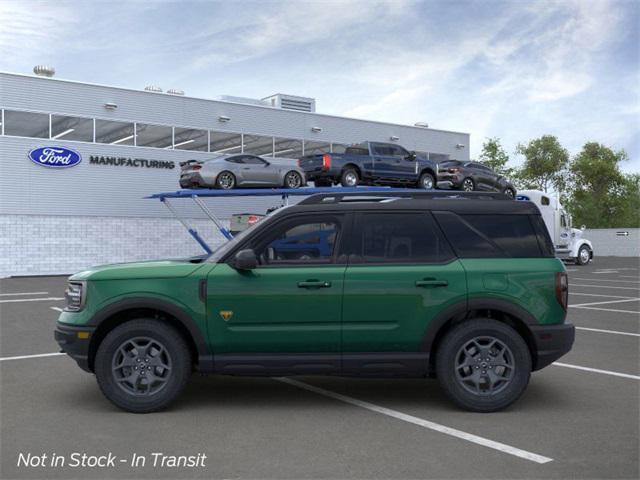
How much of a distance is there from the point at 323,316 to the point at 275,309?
408 mm

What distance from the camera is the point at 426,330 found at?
5.67 metres

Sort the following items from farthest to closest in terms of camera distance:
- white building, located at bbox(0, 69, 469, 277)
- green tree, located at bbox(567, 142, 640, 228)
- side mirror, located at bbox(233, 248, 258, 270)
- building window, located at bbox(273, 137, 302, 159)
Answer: green tree, located at bbox(567, 142, 640, 228) → building window, located at bbox(273, 137, 302, 159) → white building, located at bbox(0, 69, 469, 277) → side mirror, located at bbox(233, 248, 258, 270)

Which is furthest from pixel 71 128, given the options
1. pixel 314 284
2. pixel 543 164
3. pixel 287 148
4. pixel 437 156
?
pixel 543 164

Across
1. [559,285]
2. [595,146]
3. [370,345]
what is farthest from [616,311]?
[595,146]

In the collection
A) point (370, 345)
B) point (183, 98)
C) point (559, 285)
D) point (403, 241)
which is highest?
point (183, 98)

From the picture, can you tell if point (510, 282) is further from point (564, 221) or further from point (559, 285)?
point (564, 221)

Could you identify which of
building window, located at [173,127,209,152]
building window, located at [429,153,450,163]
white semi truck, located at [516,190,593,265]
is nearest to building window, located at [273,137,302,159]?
building window, located at [173,127,209,152]

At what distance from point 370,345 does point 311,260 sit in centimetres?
88

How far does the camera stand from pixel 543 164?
226 ft

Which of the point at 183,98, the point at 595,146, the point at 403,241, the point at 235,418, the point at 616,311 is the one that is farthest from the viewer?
the point at 595,146

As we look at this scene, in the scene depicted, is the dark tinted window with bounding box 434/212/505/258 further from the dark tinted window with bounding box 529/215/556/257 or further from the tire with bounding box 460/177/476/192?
the tire with bounding box 460/177/476/192

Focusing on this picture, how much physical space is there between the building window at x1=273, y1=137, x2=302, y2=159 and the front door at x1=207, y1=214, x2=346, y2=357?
27.1m

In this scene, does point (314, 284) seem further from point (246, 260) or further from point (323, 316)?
point (246, 260)

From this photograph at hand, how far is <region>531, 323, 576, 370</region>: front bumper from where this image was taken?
5730 mm
